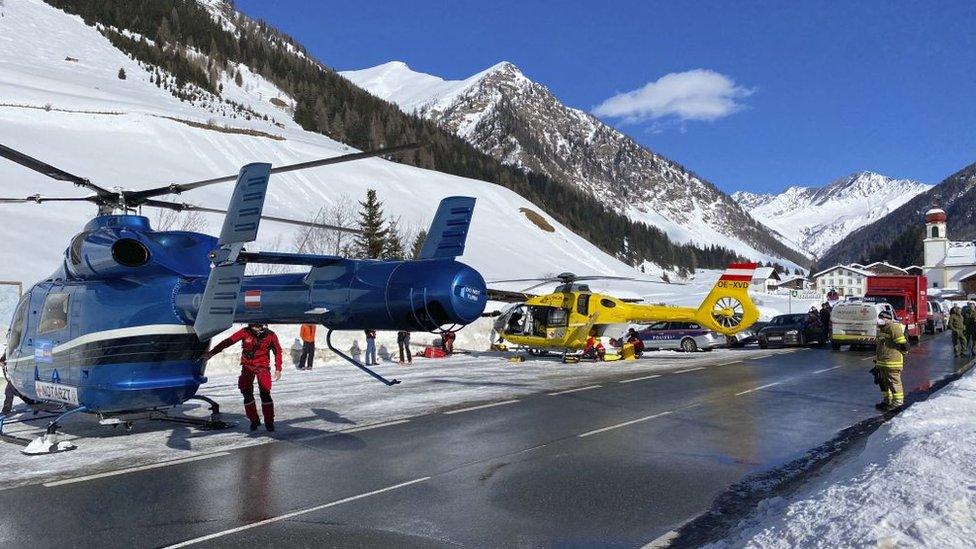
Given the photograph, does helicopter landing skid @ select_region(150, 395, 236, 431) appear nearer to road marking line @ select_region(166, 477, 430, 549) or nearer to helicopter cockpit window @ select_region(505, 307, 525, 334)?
road marking line @ select_region(166, 477, 430, 549)

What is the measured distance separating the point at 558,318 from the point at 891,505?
19111 millimetres

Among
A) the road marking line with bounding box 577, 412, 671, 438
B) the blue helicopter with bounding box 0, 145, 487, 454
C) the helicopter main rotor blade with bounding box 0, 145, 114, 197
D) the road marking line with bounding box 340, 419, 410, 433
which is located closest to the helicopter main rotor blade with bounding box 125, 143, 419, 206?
the blue helicopter with bounding box 0, 145, 487, 454

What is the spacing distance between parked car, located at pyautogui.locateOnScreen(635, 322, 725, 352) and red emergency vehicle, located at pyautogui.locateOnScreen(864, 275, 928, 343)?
27.5ft

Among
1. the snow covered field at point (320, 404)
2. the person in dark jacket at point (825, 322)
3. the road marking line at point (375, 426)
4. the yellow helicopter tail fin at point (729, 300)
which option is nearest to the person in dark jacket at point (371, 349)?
the snow covered field at point (320, 404)

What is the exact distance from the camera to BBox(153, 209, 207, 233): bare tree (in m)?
39.7

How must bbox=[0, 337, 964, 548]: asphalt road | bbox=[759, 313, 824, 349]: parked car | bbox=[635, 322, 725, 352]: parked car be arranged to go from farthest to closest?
bbox=[759, 313, 824, 349]: parked car
bbox=[635, 322, 725, 352]: parked car
bbox=[0, 337, 964, 548]: asphalt road

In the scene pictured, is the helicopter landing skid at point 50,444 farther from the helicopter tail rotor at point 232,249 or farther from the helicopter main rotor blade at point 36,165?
→ the helicopter main rotor blade at point 36,165

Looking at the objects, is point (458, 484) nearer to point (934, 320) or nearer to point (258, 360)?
point (258, 360)

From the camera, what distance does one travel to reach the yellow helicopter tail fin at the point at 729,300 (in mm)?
22922

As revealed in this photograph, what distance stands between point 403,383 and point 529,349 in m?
9.17

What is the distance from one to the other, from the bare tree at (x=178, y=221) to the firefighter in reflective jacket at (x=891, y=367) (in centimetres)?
3674

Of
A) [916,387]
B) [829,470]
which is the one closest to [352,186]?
[916,387]

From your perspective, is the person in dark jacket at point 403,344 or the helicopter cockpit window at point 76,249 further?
Result: the person in dark jacket at point 403,344

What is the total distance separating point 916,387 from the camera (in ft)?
49.4
